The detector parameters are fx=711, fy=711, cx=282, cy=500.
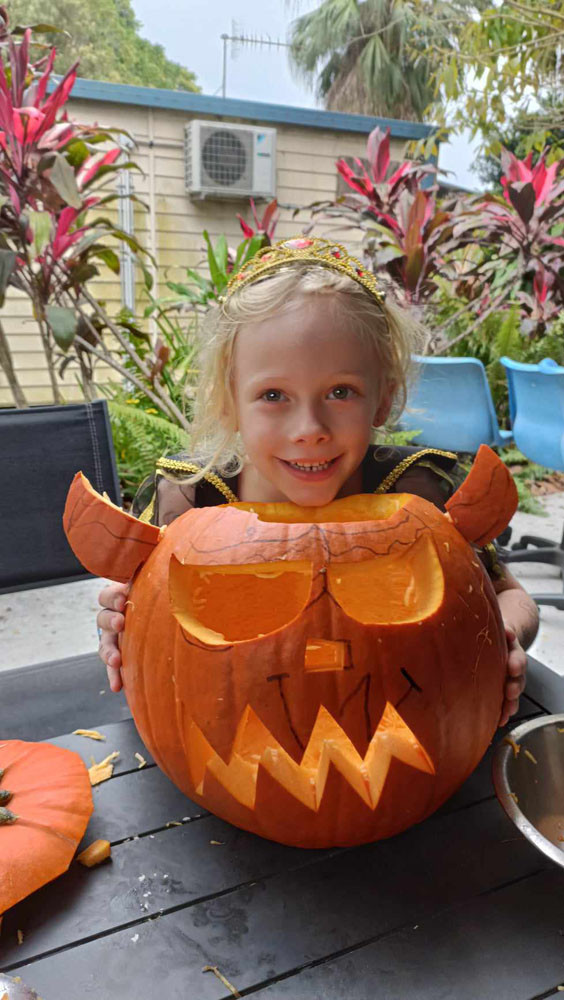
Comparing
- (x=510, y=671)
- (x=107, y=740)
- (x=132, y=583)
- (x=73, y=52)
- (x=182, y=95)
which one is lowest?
(x=107, y=740)

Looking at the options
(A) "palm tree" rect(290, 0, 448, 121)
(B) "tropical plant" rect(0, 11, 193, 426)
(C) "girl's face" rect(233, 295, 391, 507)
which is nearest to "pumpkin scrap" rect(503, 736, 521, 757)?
(C) "girl's face" rect(233, 295, 391, 507)

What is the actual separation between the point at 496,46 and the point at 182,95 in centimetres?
268

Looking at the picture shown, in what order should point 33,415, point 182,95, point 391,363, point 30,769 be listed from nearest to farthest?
point 30,769 < point 391,363 < point 33,415 < point 182,95

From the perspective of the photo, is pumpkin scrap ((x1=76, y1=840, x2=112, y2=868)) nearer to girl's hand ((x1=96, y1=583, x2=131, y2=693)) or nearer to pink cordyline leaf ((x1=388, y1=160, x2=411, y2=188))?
girl's hand ((x1=96, y1=583, x2=131, y2=693))

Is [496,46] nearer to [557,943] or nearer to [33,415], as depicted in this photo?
[33,415]

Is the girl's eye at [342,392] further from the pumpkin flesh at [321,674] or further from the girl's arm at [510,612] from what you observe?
the girl's arm at [510,612]

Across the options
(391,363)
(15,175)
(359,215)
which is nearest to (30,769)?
(391,363)

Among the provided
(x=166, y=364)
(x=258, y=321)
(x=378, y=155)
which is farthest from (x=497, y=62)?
(x=258, y=321)

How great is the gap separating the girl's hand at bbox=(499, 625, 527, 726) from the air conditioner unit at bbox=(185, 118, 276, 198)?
603cm

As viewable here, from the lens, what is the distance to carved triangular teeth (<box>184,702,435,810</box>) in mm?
748

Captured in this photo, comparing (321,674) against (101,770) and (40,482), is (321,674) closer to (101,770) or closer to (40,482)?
(101,770)

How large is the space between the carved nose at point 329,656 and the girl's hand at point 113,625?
0.88ft

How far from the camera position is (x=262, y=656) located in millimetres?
754

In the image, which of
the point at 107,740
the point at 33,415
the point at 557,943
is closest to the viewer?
the point at 557,943
